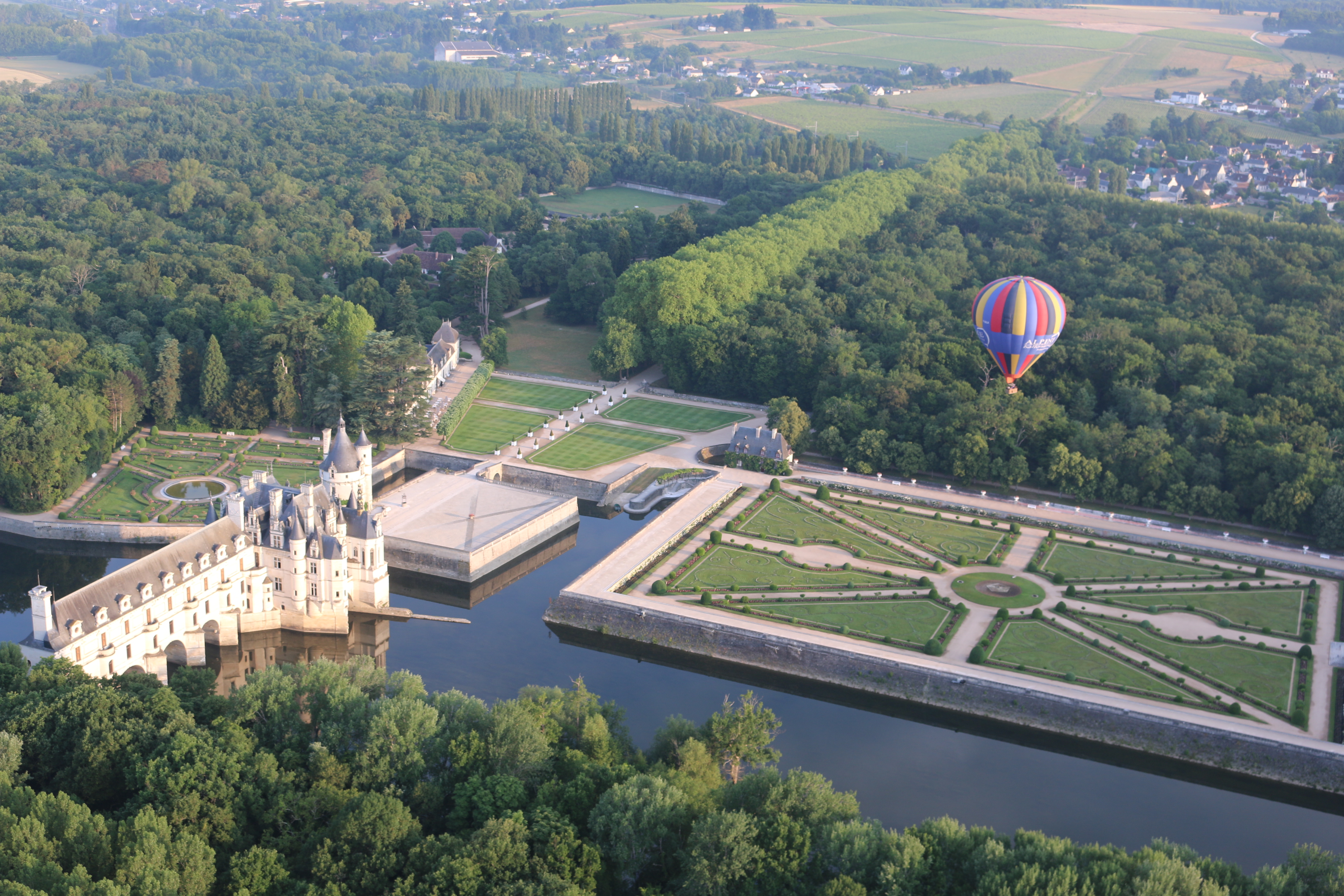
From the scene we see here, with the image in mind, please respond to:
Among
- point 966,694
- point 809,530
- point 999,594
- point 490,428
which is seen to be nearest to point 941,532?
point 809,530

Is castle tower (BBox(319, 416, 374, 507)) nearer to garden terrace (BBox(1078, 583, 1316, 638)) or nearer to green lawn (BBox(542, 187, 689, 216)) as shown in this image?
garden terrace (BBox(1078, 583, 1316, 638))

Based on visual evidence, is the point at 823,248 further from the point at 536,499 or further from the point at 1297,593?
the point at 1297,593

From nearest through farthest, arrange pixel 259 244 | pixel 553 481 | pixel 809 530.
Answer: pixel 809 530
pixel 553 481
pixel 259 244

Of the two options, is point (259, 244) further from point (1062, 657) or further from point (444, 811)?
point (1062, 657)

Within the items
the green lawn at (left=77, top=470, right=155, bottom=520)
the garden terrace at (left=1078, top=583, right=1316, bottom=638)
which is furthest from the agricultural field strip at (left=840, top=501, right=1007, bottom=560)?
the green lawn at (left=77, top=470, right=155, bottom=520)

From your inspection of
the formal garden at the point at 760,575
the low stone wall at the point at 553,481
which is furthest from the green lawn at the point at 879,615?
the low stone wall at the point at 553,481

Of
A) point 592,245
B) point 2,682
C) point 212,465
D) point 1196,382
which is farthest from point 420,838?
point 592,245
